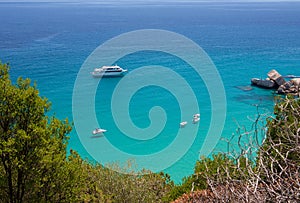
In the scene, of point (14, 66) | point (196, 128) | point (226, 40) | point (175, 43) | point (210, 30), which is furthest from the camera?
point (210, 30)

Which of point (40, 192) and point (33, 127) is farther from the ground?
point (33, 127)

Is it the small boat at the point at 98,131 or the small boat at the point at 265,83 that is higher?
the small boat at the point at 265,83

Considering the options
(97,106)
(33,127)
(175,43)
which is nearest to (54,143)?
(33,127)

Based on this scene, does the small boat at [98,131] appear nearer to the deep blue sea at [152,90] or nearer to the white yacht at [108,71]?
the deep blue sea at [152,90]

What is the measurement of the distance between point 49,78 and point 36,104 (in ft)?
144

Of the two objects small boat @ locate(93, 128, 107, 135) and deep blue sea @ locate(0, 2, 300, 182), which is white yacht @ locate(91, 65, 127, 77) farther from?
small boat @ locate(93, 128, 107, 135)

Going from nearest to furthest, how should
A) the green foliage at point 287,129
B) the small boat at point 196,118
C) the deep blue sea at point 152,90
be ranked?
the green foliage at point 287,129, the deep blue sea at point 152,90, the small boat at point 196,118

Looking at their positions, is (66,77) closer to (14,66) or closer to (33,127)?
(14,66)

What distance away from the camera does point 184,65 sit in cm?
6303

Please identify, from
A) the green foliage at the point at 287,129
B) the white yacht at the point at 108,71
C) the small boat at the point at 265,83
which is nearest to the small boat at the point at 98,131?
the white yacht at the point at 108,71

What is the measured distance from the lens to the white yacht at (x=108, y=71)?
55938mm

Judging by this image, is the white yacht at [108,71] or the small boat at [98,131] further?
the white yacht at [108,71]

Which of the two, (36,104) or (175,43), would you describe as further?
(175,43)

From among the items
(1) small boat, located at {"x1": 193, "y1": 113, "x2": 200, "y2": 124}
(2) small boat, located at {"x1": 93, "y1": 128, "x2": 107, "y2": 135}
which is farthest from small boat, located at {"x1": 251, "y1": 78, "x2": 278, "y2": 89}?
(2) small boat, located at {"x1": 93, "y1": 128, "x2": 107, "y2": 135}
